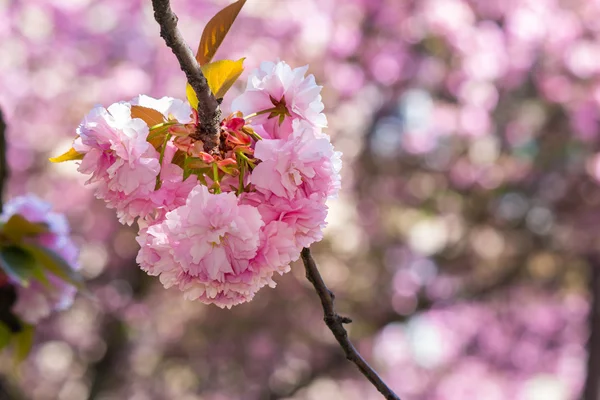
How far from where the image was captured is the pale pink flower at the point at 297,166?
2.67 feet

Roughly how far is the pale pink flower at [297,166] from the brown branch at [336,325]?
0.08 m

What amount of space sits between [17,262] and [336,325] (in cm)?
98

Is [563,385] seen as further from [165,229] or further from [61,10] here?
[165,229]

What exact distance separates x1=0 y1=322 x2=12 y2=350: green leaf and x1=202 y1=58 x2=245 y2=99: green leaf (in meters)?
1.24

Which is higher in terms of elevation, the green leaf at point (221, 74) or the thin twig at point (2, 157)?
the green leaf at point (221, 74)

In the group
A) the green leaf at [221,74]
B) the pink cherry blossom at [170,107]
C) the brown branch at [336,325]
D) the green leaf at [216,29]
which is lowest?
the brown branch at [336,325]

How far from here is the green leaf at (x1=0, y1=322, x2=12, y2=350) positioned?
1818 millimetres

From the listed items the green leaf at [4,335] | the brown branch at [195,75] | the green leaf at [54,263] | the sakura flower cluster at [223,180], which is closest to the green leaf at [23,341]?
the green leaf at [4,335]

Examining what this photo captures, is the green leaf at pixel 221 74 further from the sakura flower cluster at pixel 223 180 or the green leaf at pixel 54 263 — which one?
the green leaf at pixel 54 263

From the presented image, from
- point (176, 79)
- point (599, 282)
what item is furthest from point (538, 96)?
point (176, 79)

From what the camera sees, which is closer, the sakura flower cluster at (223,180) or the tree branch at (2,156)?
the sakura flower cluster at (223,180)

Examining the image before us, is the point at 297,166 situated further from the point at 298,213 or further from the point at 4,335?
the point at 4,335

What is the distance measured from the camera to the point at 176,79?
604 centimetres

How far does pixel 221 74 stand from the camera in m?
0.85
